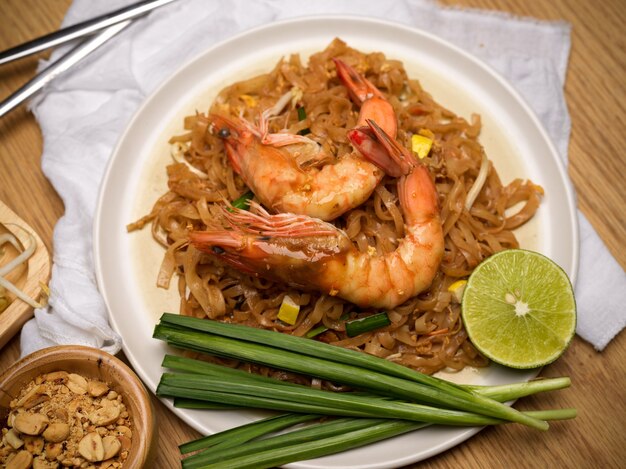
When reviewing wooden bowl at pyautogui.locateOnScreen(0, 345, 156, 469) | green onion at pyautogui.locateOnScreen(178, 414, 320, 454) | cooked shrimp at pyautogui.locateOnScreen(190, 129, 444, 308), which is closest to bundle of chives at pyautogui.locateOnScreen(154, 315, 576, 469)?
green onion at pyautogui.locateOnScreen(178, 414, 320, 454)

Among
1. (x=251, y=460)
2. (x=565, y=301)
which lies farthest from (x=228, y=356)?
(x=565, y=301)

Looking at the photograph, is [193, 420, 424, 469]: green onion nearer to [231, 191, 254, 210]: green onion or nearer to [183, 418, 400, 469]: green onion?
Answer: [183, 418, 400, 469]: green onion

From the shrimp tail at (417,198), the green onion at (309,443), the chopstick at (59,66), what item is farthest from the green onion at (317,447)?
the chopstick at (59,66)

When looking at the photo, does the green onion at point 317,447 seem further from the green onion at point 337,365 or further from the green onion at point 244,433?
the green onion at point 337,365

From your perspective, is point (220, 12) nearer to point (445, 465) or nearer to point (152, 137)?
point (152, 137)

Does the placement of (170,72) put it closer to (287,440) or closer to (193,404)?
(193,404)

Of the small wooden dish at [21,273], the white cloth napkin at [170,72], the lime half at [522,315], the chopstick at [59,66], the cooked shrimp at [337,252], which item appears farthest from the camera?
the chopstick at [59,66]

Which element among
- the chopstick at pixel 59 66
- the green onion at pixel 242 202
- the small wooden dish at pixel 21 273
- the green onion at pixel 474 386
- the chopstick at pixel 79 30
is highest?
the chopstick at pixel 79 30
